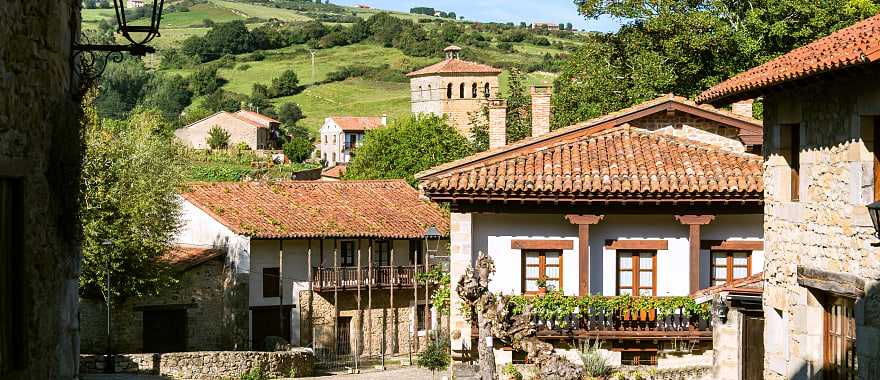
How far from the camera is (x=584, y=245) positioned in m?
23.8

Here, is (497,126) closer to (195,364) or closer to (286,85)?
(195,364)

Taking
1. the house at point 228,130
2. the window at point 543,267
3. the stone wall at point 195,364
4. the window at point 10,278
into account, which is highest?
the house at point 228,130

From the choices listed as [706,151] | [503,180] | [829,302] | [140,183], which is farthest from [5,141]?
[140,183]

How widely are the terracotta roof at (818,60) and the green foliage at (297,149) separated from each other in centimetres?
9428

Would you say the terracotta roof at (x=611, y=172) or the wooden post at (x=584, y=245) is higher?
the terracotta roof at (x=611, y=172)

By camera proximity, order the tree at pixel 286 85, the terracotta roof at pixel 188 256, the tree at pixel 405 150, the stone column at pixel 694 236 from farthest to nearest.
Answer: the tree at pixel 286 85
the tree at pixel 405 150
the terracotta roof at pixel 188 256
the stone column at pixel 694 236

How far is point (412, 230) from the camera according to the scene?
45.8 meters

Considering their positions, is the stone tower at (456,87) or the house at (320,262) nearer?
the house at (320,262)

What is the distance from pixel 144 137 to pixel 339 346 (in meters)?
9.74

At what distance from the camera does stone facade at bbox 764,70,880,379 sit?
12.9 metres

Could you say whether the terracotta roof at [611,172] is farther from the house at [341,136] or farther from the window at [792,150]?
the house at [341,136]

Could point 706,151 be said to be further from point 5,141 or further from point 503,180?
point 5,141

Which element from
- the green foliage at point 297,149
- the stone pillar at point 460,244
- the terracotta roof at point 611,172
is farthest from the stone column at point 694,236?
the green foliage at point 297,149

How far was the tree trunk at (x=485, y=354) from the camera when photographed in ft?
67.2
